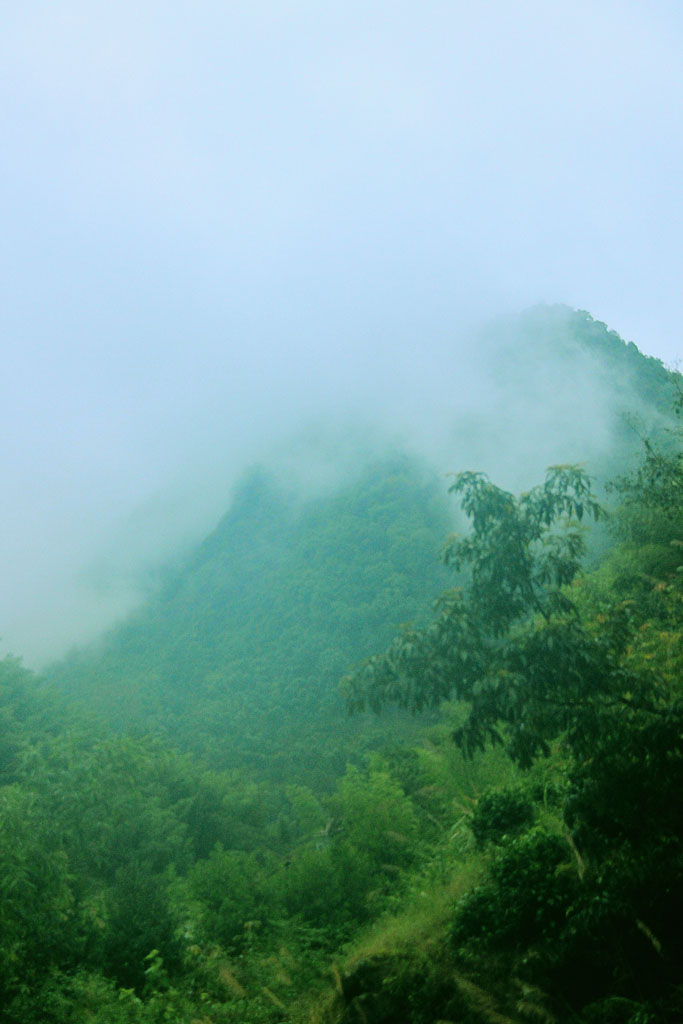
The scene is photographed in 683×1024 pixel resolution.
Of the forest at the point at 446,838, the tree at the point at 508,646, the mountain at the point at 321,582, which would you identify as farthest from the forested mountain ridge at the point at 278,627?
the tree at the point at 508,646

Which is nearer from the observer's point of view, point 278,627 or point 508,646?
point 508,646

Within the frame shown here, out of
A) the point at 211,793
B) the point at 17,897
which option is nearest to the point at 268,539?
the point at 211,793

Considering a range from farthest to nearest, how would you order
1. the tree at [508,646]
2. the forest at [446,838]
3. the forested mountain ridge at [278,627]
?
the forested mountain ridge at [278,627] → the tree at [508,646] → the forest at [446,838]

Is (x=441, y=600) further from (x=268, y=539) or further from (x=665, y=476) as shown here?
(x=268, y=539)

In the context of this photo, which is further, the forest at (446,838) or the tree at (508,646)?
the tree at (508,646)

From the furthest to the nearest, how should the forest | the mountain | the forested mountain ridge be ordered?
the mountain → the forested mountain ridge → the forest

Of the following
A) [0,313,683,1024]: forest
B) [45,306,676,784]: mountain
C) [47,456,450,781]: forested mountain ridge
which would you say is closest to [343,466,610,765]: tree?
[0,313,683,1024]: forest

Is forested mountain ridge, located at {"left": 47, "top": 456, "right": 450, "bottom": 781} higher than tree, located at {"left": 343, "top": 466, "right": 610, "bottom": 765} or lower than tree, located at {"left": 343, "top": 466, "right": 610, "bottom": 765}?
higher

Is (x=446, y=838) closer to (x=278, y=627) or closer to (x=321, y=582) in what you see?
(x=278, y=627)

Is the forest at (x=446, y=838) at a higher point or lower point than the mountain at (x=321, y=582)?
lower

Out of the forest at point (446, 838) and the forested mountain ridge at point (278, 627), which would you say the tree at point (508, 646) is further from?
the forested mountain ridge at point (278, 627)

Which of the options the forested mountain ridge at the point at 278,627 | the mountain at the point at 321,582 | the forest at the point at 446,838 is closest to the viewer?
the forest at the point at 446,838

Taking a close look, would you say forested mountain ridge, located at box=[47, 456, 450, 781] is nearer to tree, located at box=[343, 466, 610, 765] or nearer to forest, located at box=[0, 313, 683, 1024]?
forest, located at box=[0, 313, 683, 1024]

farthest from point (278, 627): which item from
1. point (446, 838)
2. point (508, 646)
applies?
point (508, 646)
